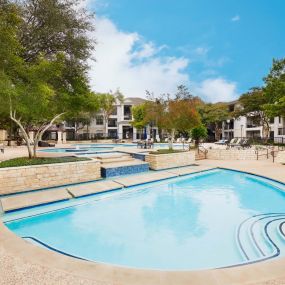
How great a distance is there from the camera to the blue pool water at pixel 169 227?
522cm

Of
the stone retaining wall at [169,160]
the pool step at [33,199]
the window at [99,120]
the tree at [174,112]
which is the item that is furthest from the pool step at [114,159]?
the window at [99,120]

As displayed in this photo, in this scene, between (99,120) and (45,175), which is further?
(99,120)

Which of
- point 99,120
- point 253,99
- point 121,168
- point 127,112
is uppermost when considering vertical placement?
point 127,112

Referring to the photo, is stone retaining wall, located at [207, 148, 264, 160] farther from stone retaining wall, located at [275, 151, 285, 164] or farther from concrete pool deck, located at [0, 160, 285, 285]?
concrete pool deck, located at [0, 160, 285, 285]

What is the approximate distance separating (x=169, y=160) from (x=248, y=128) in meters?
40.7

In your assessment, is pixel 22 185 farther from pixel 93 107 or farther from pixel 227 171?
pixel 227 171

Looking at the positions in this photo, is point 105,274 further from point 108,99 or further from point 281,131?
point 108,99

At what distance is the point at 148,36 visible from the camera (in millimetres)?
26406

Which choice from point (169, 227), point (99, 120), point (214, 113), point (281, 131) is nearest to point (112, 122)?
point (99, 120)

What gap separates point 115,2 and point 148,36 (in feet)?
29.5

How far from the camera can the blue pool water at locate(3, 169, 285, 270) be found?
522 centimetres

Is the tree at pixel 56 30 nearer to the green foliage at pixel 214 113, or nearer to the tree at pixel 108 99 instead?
the tree at pixel 108 99

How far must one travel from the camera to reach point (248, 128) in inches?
1957

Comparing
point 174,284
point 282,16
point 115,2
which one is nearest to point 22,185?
point 174,284
